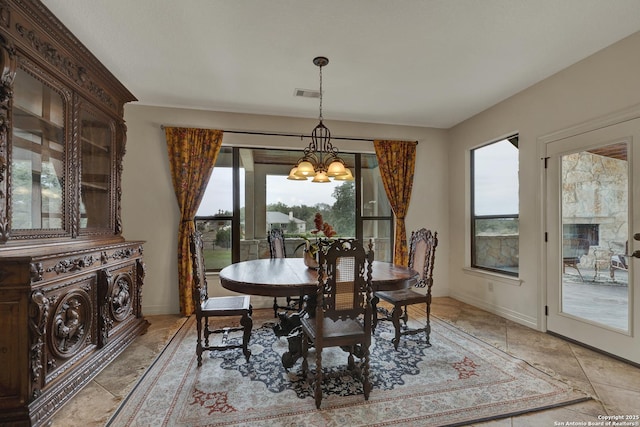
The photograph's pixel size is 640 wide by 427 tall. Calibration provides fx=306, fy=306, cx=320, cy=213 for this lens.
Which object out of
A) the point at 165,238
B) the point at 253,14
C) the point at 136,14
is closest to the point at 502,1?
the point at 253,14

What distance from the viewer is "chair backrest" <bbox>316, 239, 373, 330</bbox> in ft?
6.37

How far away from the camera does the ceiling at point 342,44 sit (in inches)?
84.0

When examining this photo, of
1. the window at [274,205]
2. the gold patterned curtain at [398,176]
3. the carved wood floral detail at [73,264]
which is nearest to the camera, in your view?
the carved wood floral detail at [73,264]

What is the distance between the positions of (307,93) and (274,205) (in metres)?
1.64

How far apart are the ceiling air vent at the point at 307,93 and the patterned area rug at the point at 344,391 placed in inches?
107

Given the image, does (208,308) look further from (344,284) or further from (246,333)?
(344,284)

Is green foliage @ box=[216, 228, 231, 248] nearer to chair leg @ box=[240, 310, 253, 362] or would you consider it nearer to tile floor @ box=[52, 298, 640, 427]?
tile floor @ box=[52, 298, 640, 427]

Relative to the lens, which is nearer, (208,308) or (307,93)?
(208,308)

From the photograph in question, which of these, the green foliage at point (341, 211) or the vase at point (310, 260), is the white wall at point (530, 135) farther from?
the vase at point (310, 260)

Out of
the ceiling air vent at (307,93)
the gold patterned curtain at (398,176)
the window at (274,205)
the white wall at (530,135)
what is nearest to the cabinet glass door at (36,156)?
the window at (274,205)

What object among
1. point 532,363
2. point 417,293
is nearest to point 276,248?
point 417,293

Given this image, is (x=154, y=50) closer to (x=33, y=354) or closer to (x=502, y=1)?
(x=33, y=354)

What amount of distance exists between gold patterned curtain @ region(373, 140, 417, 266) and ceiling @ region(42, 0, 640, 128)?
965 millimetres

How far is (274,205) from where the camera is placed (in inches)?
174
